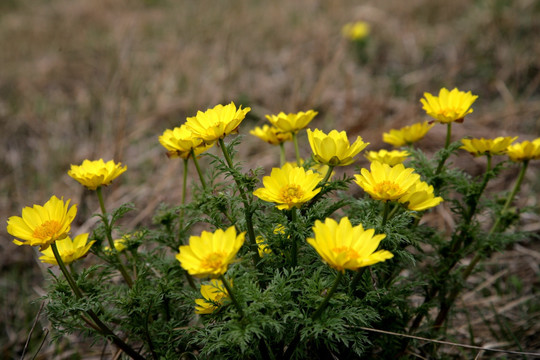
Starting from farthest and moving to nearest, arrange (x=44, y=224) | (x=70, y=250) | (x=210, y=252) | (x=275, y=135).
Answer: (x=275, y=135), (x=70, y=250), (x=44, y=224), (x=210, y=252)

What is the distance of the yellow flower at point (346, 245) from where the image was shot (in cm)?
105

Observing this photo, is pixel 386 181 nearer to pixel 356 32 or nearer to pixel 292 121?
pixel 292 121

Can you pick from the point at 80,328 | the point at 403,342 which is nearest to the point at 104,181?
the point at 80,328

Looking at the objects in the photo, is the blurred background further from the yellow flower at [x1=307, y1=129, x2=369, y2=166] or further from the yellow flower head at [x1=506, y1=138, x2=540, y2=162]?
the yellow flower at [x1=307, y1=129, x2=369, y2=166]

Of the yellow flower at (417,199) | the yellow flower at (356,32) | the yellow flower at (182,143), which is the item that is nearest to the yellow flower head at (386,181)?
the yellow flower at (417,199)

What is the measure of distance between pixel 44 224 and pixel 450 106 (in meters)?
1.51

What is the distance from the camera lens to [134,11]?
24.5 feet

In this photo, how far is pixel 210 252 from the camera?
1139 millimetres

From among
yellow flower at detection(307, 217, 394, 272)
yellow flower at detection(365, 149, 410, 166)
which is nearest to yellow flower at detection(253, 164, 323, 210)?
yellow flower at detection(307, 217, 394, 272)

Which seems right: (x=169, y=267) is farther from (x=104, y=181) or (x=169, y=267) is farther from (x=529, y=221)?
(x=529, y=221)

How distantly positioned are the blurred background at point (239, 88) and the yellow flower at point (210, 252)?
1.21m

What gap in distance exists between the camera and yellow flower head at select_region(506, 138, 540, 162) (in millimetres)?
1537

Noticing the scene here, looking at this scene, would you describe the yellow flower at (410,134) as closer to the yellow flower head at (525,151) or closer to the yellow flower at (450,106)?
the yellow flower at (450,106)

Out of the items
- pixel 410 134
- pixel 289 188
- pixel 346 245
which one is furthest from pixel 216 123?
pixel 410 134
